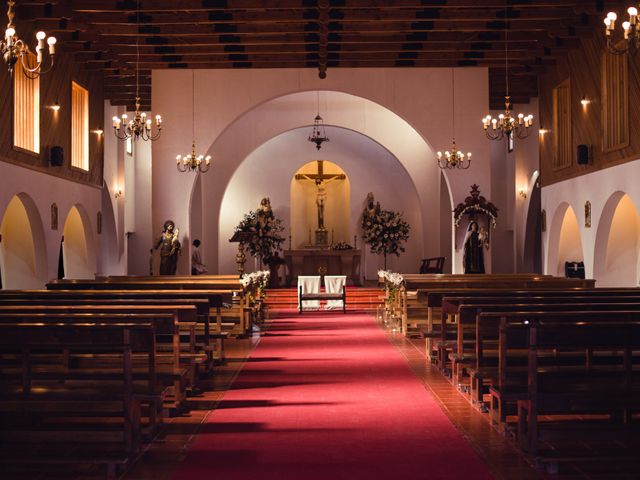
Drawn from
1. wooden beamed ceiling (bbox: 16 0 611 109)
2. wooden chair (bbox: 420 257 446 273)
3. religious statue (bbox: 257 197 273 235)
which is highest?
wooden beamed ceiling (bbox: 16 0 611 109)

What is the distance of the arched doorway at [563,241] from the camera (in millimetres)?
17375

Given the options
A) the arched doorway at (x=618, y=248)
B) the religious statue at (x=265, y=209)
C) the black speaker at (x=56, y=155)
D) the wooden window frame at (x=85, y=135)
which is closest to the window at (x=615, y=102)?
the arched doorway at (x=618, y=248)

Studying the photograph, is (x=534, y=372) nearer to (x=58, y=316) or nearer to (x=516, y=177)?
(x=58, y=316)

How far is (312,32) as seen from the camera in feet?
48.4

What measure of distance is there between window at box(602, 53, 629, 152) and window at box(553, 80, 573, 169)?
233cm

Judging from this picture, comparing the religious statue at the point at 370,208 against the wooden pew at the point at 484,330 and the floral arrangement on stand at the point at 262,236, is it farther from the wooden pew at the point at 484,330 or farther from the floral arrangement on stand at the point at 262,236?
the wooden pew at the point at 484,330

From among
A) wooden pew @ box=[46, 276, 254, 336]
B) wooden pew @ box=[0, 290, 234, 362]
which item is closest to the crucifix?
wooden pew @ box=[46, 276, 254, 336]

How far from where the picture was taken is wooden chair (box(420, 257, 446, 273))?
21609 millimetres

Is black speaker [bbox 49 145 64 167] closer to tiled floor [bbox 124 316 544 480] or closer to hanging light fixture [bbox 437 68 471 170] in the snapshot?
tiled floor [bbox 124 316 544 480]

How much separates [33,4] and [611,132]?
29.9 ft

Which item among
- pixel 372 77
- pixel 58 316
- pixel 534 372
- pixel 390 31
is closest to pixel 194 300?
pixel 58 316

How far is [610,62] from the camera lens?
1389 centimetres

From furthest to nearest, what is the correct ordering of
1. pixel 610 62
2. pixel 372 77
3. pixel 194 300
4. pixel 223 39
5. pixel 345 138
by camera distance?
pixel 345 138 < pixel 372 77 < pixel 223 39 < pixel 610 62 < pixel 194 300

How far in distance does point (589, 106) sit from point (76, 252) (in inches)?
409
